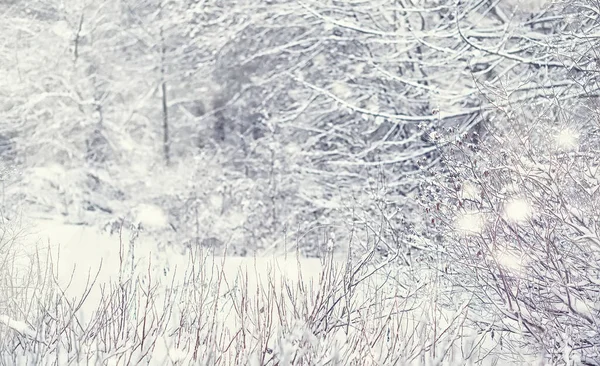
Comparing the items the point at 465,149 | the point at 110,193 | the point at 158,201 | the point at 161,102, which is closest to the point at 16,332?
the point at 465,149

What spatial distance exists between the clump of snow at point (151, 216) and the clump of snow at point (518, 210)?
25.0 ft

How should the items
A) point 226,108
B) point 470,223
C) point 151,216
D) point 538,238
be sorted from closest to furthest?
1. point 538,238
2. point 470,223
3. point 151,216
4. point 226,108

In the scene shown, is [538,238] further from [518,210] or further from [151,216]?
[151,216]

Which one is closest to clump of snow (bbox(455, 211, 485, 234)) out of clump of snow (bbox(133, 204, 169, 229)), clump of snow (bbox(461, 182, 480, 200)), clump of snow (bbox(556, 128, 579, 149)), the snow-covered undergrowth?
clump of snow (bbox(461, 182, 480, 200))

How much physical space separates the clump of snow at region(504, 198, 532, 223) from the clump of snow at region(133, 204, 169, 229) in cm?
761

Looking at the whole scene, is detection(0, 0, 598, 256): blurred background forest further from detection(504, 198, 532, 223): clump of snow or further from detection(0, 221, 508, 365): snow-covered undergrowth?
detection(0, 221, 508, 365): snow-covered undergrowth

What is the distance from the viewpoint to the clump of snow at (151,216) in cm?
1116

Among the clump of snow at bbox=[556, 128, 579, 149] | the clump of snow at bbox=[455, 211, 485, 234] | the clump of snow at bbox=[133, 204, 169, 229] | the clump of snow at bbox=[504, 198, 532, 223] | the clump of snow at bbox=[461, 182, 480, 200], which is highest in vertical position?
the clump of snow at bbox=[556, 128, 579, 149]

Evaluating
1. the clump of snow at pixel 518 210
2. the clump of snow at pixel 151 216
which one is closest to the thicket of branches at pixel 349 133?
the clump of snow at pixel 518 210

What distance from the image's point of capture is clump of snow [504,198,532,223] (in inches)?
155

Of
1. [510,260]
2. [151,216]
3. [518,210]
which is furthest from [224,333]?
[151,216]

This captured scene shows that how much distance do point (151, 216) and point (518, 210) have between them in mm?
8602

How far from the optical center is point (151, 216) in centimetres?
1177

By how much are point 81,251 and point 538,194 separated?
4.85 meters
